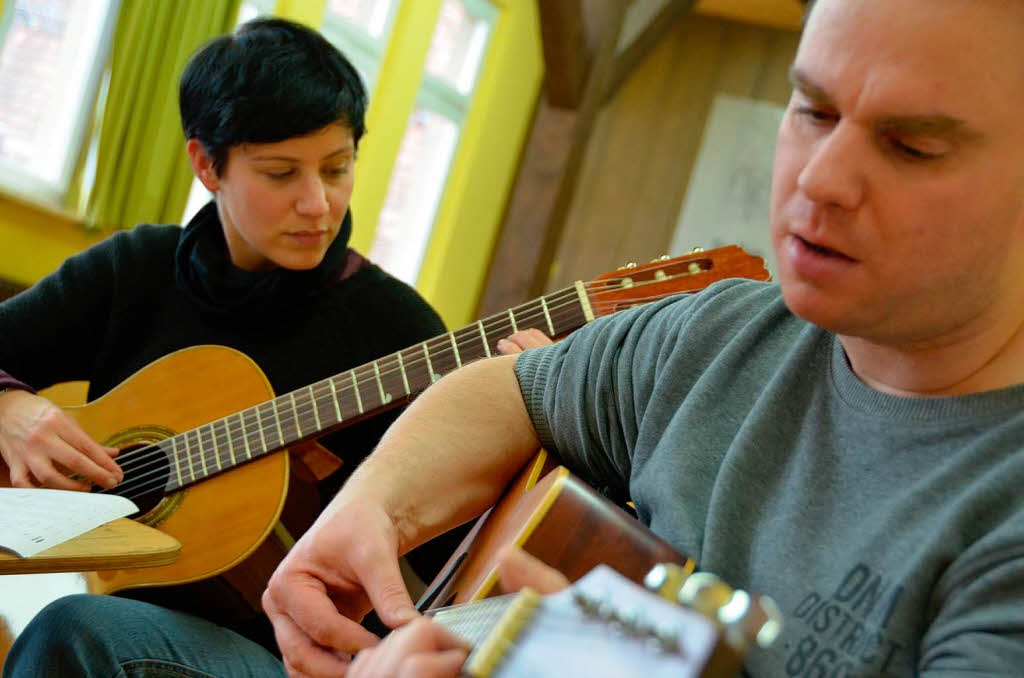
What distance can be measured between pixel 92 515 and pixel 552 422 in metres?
0.60

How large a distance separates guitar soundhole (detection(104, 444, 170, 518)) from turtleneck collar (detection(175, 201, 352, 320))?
310 millimetres

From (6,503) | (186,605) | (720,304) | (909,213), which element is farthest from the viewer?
(186,605)

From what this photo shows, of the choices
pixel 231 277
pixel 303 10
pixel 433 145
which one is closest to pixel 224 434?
Result: pixel 231 277

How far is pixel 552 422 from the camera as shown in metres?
1.32

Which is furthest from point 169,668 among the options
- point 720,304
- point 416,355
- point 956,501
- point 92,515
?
point 956,501

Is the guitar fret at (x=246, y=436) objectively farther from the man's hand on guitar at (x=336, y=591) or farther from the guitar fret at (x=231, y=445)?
the man's hand on guitar at (x=336, y=591)

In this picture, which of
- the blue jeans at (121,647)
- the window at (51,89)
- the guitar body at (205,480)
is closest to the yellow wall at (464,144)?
the window at (51,89)

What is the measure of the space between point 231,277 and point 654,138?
4.59 metres

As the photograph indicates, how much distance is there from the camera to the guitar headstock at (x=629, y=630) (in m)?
0.57

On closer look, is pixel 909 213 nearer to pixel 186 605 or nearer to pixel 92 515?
pixel 92 515

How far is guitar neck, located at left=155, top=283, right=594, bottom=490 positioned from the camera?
6.13 feet

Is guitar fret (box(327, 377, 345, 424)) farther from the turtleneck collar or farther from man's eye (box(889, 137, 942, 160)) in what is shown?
man's eye (box(889, 137, 942, 160))

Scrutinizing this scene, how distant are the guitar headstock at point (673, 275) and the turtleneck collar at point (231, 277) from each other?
563mm

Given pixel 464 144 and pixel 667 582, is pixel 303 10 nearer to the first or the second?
pixel 464 144
